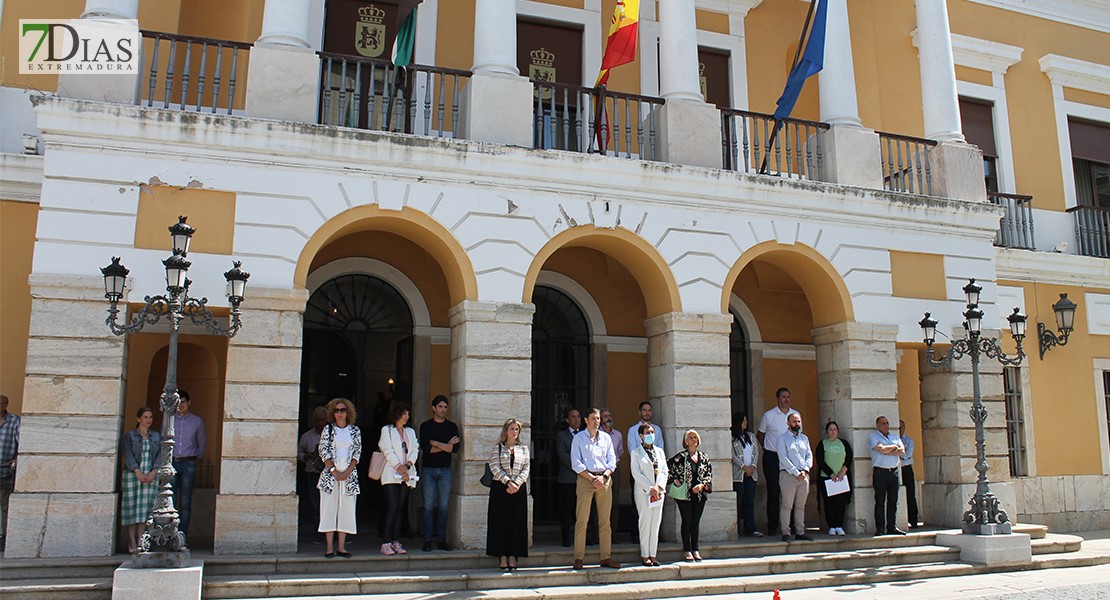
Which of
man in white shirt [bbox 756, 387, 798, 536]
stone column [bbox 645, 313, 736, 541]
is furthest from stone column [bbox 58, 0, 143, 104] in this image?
A: man in white shirt [bbox 756, 387, 798, 536]

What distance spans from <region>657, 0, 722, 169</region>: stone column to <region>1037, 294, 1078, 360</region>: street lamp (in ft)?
24.9

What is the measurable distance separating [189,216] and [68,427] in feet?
8.29

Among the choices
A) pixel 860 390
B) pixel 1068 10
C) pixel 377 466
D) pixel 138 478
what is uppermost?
pixel 1068 10

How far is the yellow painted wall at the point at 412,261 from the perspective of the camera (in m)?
13.0

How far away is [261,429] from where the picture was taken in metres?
9.87

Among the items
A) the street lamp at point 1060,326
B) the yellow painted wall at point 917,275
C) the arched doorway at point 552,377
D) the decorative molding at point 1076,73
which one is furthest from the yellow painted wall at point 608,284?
the decorative molding at point 1076,73

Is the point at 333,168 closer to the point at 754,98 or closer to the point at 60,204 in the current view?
the point at 60,204

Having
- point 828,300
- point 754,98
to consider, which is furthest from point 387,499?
point 754,98

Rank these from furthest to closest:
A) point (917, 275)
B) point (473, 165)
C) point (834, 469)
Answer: point (917, 275)
point (834, 469)
point (473, 165)

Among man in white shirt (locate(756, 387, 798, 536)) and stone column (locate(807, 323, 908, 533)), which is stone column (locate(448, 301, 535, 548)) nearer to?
man in white shirt (locate(756, 387, 798, 536))

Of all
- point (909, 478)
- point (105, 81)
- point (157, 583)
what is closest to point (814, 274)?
point (909, 478)

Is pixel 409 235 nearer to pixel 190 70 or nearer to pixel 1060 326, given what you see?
pixel 190 70

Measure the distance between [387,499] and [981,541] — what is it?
734 centimetres

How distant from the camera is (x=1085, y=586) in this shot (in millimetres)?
10367
